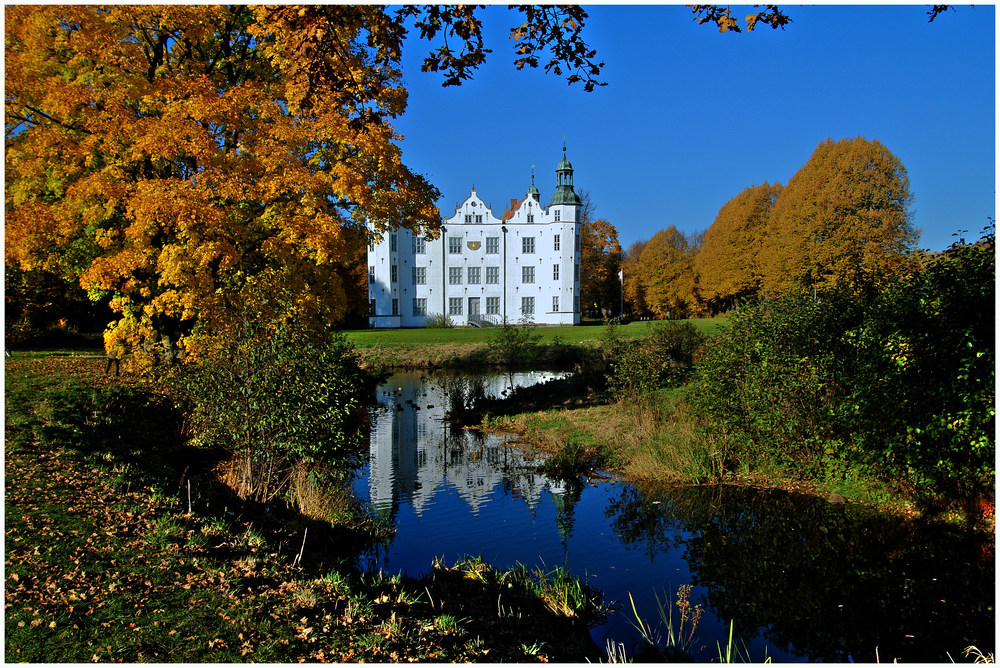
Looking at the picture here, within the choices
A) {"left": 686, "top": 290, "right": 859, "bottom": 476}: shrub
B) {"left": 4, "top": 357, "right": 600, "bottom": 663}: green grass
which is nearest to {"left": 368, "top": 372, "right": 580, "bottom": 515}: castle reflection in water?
{"left": 4, "top": 357, "right": 600, "bottom": 663}: green grass

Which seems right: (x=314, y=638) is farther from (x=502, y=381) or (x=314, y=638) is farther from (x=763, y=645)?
(x=502, y=381)

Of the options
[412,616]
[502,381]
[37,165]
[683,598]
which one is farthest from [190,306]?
[502,381]

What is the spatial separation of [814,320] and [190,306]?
37.1ft

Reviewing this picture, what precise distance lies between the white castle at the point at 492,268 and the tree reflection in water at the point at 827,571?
45.2m

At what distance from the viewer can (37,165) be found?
1220 centimetres

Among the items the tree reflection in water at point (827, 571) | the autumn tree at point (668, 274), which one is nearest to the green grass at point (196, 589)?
the tree reflection in water at point (827, 571)

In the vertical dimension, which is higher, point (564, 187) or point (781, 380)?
point (564, 187)

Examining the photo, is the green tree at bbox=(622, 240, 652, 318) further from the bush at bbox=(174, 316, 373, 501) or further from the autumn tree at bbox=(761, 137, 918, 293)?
the bush at bbox=(174, 316, 373, 501)

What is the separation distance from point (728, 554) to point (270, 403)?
7.00 metres

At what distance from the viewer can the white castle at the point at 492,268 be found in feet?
183

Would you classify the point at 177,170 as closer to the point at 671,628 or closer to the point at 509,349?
the point at 671,628

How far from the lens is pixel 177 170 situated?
14.8 m

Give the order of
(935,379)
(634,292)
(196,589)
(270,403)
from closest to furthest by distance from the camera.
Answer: (196,589) < (935,379) < (270,403) < (634,292)

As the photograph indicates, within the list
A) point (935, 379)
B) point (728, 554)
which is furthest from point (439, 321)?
point (935, 379)
